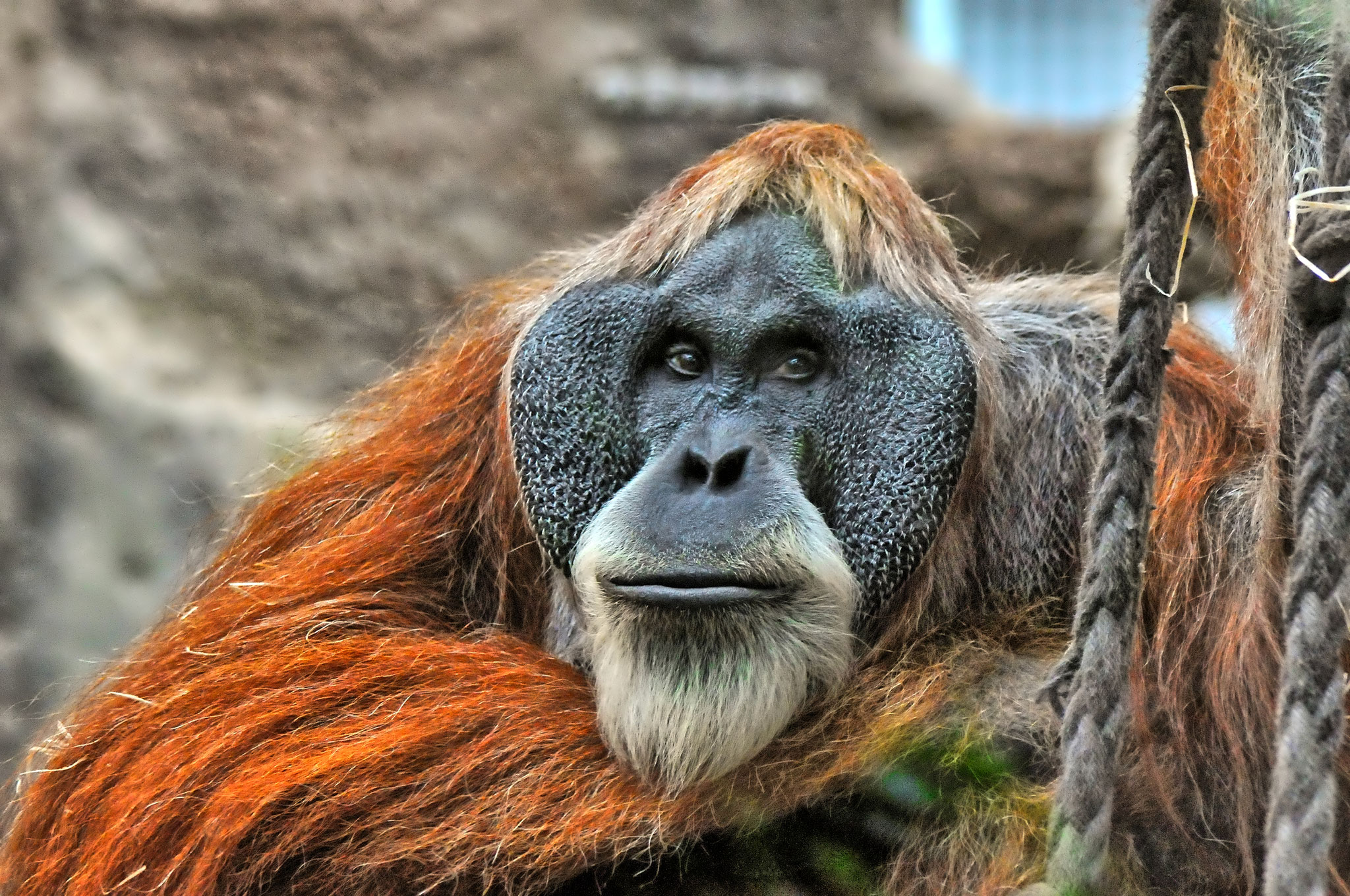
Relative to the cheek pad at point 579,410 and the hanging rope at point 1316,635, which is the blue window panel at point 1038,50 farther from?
the hanging rope at point 1316,635

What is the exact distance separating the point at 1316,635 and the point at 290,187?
413 centimetres

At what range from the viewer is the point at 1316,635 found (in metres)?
1.15

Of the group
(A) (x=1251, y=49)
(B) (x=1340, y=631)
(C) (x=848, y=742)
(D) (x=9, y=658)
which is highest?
(A) (x=1251, y=49)

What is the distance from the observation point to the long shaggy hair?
1.91 meters

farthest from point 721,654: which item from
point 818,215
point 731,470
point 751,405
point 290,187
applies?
point 290,187

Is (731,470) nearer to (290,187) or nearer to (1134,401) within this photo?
(1134,401)

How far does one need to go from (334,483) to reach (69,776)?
68 cm

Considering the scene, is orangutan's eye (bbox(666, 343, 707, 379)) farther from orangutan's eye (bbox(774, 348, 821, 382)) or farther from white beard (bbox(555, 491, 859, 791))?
white beard (bbox(555, 491, 859, 791))

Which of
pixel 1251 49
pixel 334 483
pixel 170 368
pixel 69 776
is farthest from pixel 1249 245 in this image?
pixel 170 368

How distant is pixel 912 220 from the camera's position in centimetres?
228

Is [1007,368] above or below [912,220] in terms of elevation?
below

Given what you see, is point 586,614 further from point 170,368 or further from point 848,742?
point 170,368

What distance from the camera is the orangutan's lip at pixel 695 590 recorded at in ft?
6.18

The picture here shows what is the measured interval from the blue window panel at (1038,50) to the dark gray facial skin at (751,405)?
330 cm
